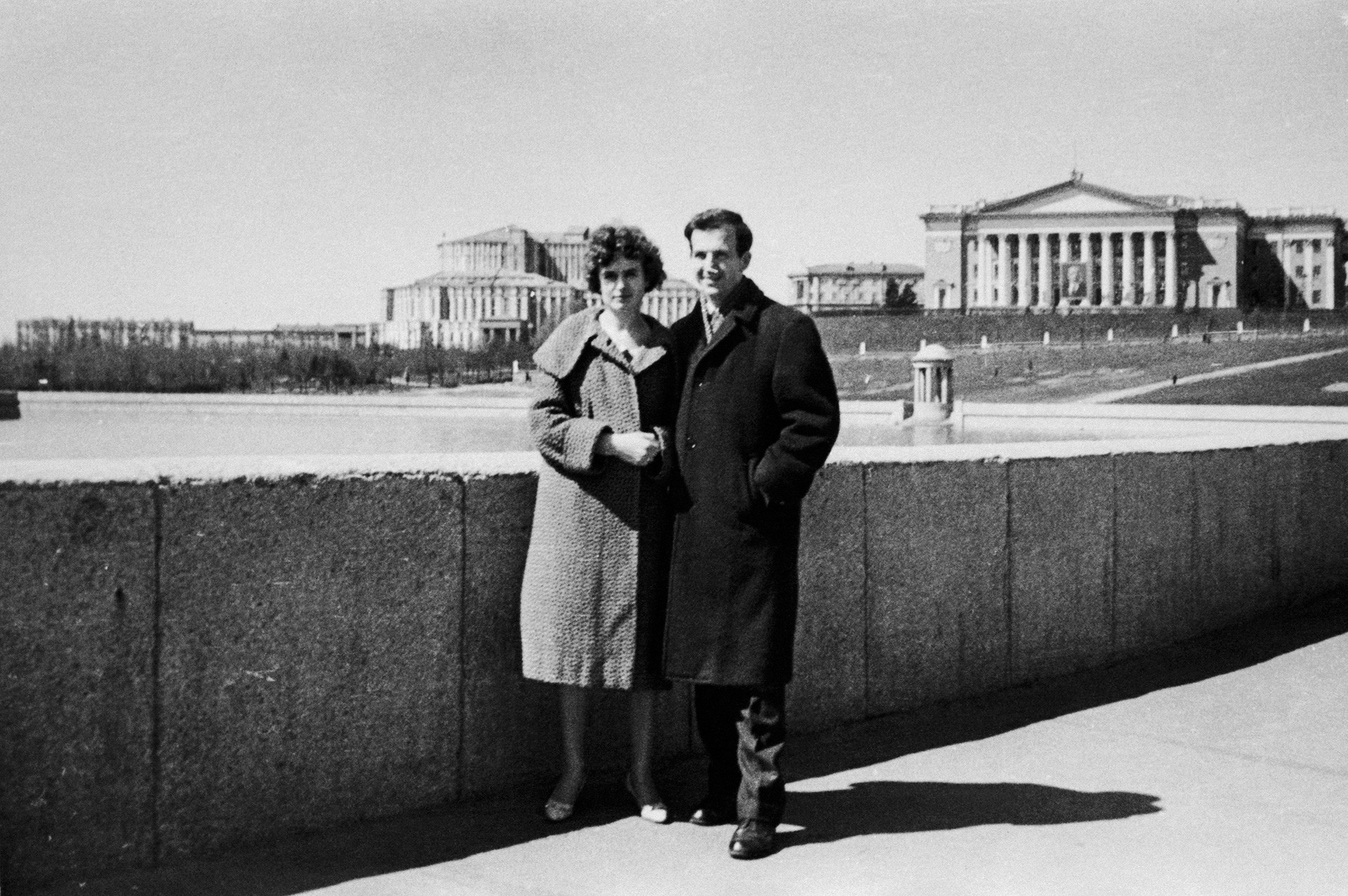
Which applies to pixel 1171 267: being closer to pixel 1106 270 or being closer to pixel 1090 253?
pixel 1106 270

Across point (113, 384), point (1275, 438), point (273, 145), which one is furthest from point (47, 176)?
point (113, 384)

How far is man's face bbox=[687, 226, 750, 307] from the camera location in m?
3.99

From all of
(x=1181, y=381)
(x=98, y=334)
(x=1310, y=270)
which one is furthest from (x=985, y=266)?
(x=1181, y=381)

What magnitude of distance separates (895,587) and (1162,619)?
1.96 m

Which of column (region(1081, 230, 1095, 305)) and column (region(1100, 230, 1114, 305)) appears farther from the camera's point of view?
column (region(1100, 230, 1114, 305))

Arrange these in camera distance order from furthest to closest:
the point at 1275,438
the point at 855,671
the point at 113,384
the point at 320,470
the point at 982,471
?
1. the point at 113,384
2. the point at 1275,438
3. the point at 982,471
4. the point at 855,671
5. the point at 320,470

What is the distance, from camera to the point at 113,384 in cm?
7106

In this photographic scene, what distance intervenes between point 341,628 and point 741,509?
Result: 110cm

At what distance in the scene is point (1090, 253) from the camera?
338 ft

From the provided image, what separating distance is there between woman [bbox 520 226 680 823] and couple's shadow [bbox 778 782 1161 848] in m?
0.44

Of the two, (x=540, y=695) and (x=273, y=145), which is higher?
(x=273, y=145)

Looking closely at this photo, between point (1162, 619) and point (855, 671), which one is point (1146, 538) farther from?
point (855, 671)

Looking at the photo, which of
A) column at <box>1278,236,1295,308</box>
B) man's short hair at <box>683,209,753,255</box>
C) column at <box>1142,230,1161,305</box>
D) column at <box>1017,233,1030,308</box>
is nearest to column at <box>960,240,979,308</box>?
column at <box>1017,233,1030,308</box>

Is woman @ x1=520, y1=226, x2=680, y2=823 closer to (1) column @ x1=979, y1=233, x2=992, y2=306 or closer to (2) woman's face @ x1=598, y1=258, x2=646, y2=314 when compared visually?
(2) woman's face @ x1=598, y1=258, x2=646, y2=314
